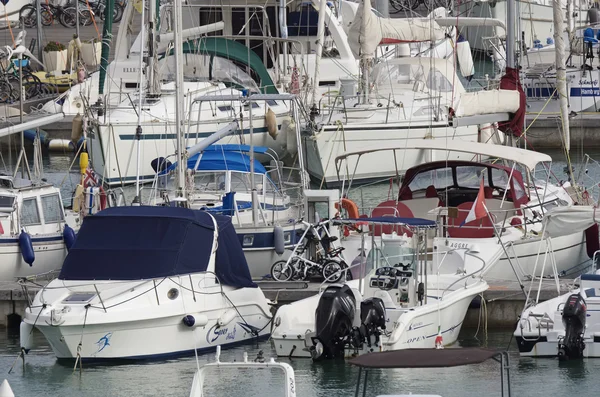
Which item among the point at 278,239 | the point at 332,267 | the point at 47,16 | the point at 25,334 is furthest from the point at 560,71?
the point at 47,16

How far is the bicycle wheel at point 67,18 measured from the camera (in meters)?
57.3

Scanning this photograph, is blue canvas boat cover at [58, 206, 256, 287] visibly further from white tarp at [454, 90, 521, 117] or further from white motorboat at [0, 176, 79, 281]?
white tarp at [454, 90, 521, 117]

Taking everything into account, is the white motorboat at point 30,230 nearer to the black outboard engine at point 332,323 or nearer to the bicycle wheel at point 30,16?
the black outboard engine at point 332,323

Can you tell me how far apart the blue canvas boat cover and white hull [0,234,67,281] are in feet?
10.5

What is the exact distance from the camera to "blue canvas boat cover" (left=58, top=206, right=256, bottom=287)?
2245cm

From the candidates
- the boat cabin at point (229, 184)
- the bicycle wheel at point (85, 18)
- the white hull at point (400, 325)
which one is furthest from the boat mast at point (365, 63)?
the bicycle wheel at point (85, 18)

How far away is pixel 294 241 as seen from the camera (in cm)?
2658

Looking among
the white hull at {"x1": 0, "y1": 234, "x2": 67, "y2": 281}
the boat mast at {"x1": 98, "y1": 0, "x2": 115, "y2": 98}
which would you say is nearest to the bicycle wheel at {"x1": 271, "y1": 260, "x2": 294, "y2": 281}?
the white hull at {"x1": 0, "y1": 234, "x2": 67, "y2": 281}

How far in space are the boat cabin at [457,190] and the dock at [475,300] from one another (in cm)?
266

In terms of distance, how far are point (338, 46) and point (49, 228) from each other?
1866 centimetres

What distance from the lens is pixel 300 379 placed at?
70.3 ft

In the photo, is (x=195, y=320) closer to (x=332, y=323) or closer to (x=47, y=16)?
(x=332, y=323)

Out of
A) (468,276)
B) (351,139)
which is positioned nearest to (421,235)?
(468,276)

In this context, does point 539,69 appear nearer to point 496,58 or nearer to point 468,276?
point 496,58
